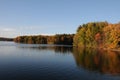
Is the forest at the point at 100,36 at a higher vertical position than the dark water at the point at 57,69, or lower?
higher

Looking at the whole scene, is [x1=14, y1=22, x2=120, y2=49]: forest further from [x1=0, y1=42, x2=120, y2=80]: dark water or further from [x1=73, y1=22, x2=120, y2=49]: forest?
[x1=0, y1=42, x2=120, y2=80]: dark water

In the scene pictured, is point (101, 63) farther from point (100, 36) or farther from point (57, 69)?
point (100, 36)

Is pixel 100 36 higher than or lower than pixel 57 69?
higher

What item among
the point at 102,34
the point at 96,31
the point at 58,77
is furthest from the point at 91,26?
the point at 58,77

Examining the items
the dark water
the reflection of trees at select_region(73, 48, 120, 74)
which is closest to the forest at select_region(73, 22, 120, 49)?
the reflection of trees at select_region(73, 48, 120, 74)

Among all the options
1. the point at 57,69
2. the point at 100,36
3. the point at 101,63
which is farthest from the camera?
the point at 100,36

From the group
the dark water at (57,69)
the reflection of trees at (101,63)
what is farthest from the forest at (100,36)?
the dark water at (57,69)

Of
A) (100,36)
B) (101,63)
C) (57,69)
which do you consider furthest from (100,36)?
(57,69)

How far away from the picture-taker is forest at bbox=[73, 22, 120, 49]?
129m

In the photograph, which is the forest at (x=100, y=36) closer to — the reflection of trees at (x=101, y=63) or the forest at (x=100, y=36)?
the forest at (x=100, y=36)

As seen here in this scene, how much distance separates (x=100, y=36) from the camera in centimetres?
15875

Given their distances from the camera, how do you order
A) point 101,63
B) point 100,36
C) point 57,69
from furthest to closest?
1. point 100,36
2. point 101,63
3. point 57,69

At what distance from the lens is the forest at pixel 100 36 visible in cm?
12909

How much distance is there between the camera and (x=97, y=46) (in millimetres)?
164375
